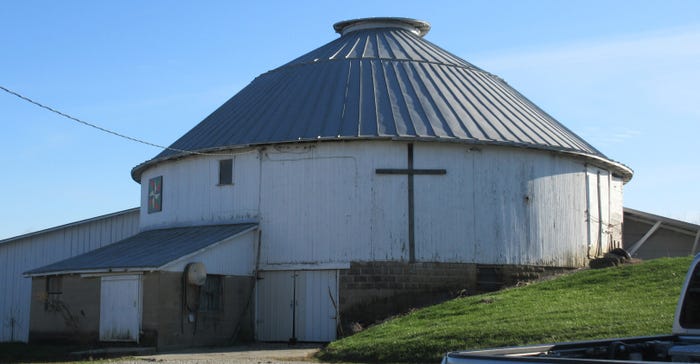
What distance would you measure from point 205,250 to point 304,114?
5627 mm

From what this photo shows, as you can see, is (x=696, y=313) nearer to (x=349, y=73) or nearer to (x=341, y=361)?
(x=341, y=361)

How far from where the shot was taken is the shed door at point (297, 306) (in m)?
26.6

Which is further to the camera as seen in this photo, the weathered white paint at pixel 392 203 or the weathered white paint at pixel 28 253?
the weathered white paint at pixel 28 253

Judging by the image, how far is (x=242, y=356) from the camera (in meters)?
21.9

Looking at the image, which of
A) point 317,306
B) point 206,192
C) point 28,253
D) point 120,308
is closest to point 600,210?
point 317,306

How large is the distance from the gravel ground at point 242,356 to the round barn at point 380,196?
247 cm

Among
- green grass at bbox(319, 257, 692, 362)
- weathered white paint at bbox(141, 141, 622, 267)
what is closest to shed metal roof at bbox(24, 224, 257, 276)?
weathered white paint at bbox(141, 141, 622, 267)

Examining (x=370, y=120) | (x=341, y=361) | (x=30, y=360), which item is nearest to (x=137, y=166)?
(x=370, y=120)

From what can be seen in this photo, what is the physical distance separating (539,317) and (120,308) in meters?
10.8

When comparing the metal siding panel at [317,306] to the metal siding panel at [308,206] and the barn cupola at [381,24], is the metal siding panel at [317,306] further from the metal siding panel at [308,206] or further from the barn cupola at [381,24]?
the barn cupola at [381,24]

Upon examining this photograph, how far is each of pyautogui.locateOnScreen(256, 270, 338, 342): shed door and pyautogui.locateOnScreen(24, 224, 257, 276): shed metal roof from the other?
1927 millimetres

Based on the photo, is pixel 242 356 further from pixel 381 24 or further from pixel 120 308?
pixel 381 24

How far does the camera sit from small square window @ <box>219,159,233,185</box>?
28.7 m

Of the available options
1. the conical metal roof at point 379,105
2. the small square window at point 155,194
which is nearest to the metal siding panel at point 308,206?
the conical metal roof at point 379,105
